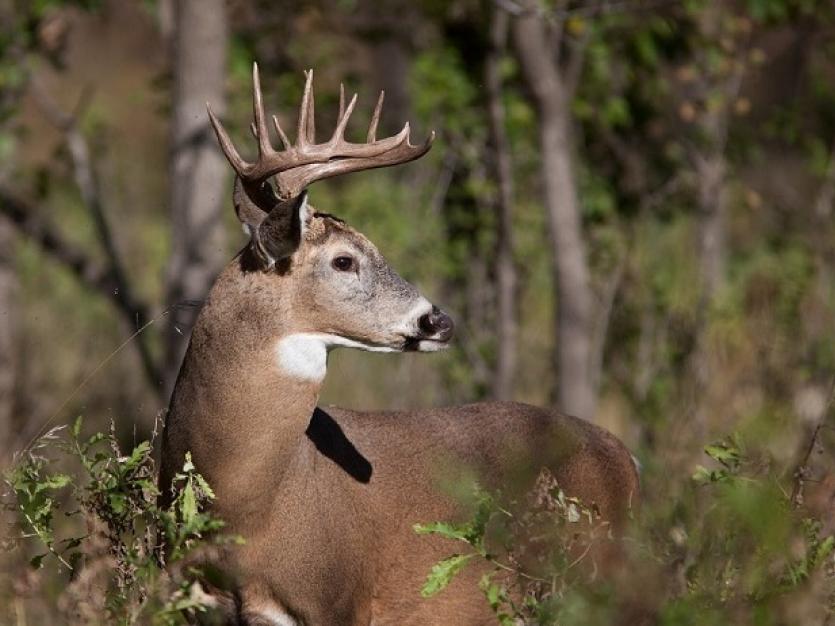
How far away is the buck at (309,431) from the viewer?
4.85 metres

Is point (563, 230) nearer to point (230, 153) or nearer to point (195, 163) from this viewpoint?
point (195, 163)

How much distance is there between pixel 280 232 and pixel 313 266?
23cm

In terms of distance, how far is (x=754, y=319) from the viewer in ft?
33.3

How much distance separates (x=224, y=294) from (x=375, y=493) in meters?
0.89

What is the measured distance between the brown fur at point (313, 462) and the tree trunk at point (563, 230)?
261cm

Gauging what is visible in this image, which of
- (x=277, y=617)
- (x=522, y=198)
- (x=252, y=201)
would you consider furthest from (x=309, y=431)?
(x=522, y=198)

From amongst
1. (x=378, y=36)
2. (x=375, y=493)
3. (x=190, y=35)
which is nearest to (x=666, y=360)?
(x=378, y=36)

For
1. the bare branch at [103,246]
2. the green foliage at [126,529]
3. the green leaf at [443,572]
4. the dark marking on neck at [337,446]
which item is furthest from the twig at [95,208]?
the green leaf at [443,572]

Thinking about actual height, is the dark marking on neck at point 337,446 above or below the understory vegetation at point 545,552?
below

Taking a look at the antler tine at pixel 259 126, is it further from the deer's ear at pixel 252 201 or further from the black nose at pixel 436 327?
the black nose at pixel 436 327

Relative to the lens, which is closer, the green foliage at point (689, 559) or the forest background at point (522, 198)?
the green foliage at point (689, 559)

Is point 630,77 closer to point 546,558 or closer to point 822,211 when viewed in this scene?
point 822,211

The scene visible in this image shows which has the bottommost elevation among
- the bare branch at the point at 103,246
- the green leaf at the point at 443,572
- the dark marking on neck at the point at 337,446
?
the bare branch at the point at 103,246

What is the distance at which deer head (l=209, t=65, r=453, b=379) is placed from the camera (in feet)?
16.3
